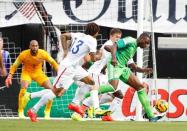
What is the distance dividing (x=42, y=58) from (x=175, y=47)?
5349 millimetres

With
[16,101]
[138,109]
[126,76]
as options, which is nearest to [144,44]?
[126,76]

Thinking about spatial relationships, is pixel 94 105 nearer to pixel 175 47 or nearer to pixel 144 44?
pixel 144 44

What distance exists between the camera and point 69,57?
1594cm

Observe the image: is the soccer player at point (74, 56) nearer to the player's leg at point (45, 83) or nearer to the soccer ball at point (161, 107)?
the soccer ball at point (161, 107)

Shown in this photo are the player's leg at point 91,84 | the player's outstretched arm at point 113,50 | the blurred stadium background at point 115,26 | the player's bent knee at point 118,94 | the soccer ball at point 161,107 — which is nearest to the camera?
the player's leg at point 91,84

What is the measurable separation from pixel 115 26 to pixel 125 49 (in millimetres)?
5625

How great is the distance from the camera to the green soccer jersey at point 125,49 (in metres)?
16.7

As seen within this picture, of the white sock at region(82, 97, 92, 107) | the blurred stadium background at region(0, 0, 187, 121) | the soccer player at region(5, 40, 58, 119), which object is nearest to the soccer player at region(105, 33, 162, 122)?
the white sock at region(82, 97, 92, 107)

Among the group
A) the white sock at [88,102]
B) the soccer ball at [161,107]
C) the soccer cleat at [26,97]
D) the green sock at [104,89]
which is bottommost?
the soccer ball at [161,107]

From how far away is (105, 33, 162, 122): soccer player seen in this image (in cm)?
1661

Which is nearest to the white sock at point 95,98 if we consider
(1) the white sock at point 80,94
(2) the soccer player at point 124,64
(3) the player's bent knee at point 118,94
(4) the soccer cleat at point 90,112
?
(1) the white sock at point 80,94

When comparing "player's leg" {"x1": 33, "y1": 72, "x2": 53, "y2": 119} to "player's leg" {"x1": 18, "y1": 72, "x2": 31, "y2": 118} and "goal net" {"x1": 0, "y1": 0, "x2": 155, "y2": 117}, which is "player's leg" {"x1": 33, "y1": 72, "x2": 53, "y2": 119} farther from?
"goal net" {"x1": 0, "y1": 0, "x2": 155, "y2": 117}

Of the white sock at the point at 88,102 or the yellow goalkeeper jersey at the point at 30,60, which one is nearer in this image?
the white sock at the point at 88,102

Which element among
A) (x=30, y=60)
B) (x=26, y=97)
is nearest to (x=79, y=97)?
(x=26, y=97)
